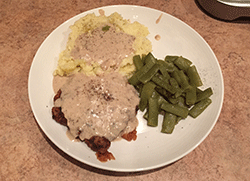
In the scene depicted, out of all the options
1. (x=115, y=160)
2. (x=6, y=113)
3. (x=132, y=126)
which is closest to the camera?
(x=115, y=160)

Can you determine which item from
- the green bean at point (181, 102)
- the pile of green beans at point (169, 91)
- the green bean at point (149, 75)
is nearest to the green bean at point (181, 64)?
the pile of green beans at point (169, 91)

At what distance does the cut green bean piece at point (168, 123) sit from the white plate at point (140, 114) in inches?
3.7

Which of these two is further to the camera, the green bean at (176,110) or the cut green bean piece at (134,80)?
the cut green bean piece at (134,80)

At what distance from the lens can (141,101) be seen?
3301mm

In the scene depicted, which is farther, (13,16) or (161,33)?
(13,16)

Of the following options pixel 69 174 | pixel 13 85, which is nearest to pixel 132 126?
pixel 69 174

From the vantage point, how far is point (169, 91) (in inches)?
125

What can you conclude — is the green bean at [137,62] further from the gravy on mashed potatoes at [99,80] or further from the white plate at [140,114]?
the white plate at [140,114]

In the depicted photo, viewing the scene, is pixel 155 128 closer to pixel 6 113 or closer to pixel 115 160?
pixel 115 160

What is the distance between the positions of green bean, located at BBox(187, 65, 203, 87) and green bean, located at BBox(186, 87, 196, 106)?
13cm

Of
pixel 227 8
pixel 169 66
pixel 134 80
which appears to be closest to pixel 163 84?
pixel 169 66

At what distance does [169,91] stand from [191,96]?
1.12 feet

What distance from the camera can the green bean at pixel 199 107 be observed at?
3.18 m

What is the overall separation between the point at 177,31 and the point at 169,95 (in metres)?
1.41
